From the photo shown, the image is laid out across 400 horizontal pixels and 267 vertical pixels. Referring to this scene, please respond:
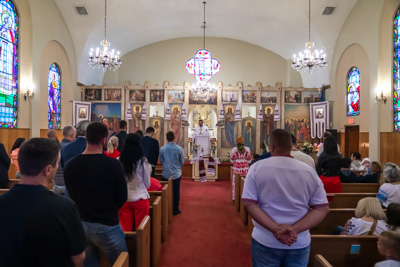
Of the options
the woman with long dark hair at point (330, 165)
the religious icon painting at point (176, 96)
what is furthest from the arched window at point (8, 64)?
the woman with long dark hair at point (330, 165)

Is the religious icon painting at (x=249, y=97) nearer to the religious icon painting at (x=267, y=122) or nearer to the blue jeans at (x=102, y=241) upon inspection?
the religious icon painting at (x=267, y=122)

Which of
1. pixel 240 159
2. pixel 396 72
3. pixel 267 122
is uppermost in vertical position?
pixel 396 72

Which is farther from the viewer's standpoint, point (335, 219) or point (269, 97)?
point (269, 97)

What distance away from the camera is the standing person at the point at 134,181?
3.37 metres

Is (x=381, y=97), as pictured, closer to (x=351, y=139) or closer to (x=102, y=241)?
(x=351, y=139)

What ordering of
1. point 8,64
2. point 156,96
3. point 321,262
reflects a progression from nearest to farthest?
1. point 321,262
2. point 8,64
3. point 156,96

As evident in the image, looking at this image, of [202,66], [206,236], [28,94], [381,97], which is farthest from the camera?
[202,66]

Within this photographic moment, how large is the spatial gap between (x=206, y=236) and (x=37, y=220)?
4107 mm

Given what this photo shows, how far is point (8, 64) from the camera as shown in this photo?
8922 millimetres

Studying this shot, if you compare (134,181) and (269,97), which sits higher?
(269,97)

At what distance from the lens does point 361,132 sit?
436 inches

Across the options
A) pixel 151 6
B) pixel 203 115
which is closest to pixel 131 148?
pixel 151 6

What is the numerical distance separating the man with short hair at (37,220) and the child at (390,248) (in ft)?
6.27

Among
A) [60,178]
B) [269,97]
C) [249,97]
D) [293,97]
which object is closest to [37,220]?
[60,178]
